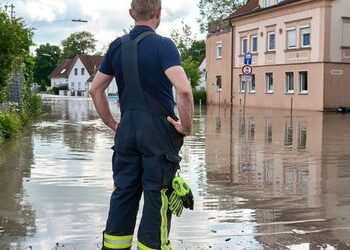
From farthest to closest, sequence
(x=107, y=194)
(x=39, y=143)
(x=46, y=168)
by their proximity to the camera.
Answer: (x=39, y=143)
(x=46, y=168)
(x=107, y=194)

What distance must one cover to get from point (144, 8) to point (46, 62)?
144 metres

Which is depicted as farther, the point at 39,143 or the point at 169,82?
the point at 39,143

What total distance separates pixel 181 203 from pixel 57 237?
2181mm

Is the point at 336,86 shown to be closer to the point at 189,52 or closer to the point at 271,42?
the point at 271,42

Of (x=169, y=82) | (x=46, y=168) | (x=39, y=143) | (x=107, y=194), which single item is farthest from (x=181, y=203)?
(x=39, y=143)

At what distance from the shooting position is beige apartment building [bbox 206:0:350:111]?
132 ft

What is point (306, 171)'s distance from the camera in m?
11.5

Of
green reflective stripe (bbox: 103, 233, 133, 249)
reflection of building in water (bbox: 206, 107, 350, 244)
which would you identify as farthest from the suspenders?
reflection of building in water (bbox: 206, 107, 350, 244)

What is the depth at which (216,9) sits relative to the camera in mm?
71562

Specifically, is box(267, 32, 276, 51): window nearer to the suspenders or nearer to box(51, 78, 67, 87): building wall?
the suspenders

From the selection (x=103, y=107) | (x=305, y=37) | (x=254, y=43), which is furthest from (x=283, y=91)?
(x=103, y=107)

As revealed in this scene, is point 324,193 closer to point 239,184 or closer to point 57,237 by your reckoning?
point 239,184

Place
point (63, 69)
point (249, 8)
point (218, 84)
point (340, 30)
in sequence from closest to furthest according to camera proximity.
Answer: point (340, 30), point (249, 8), point (218, 84), point (63, 69)

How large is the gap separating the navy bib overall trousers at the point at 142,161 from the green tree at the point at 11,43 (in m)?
12.2
